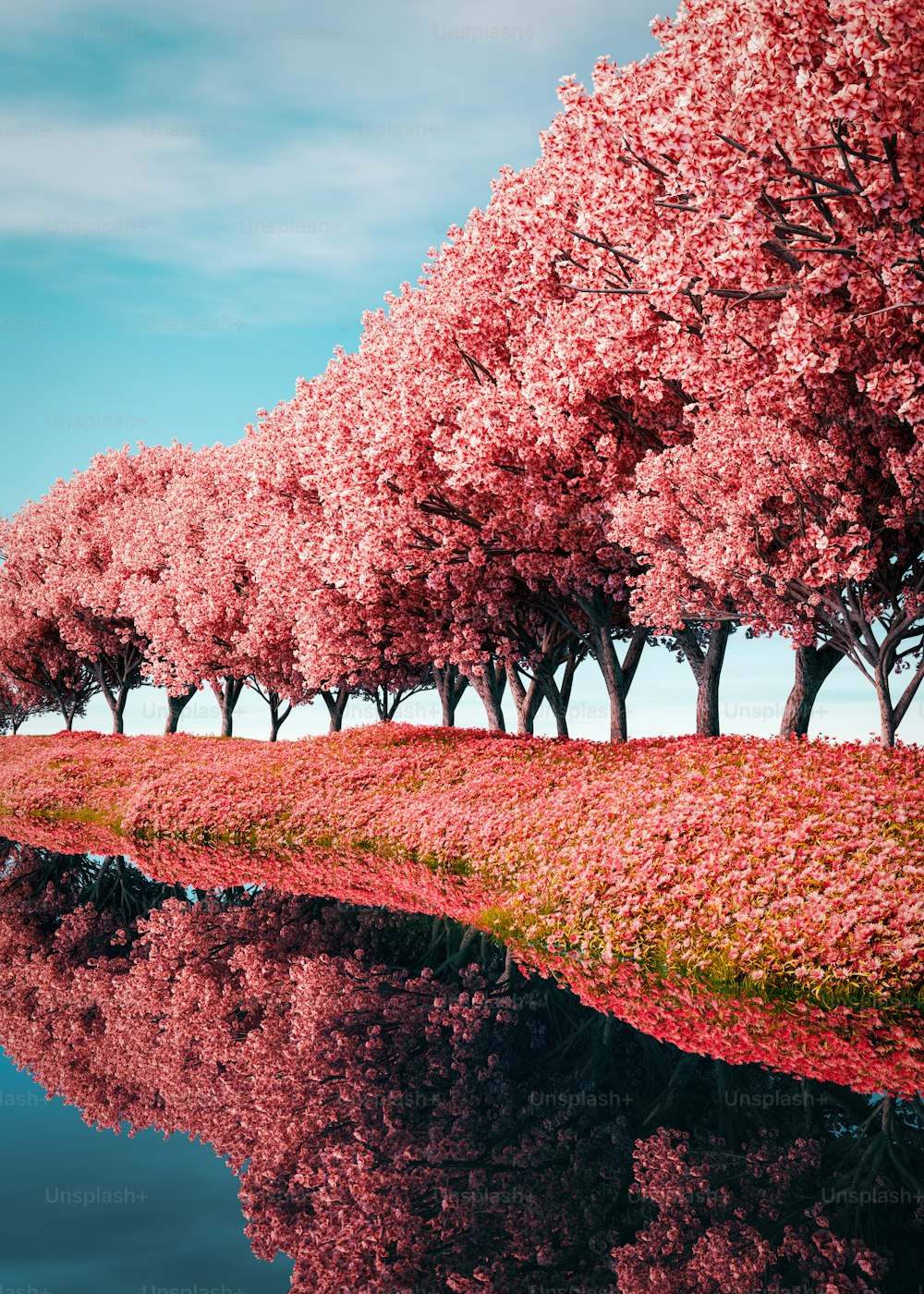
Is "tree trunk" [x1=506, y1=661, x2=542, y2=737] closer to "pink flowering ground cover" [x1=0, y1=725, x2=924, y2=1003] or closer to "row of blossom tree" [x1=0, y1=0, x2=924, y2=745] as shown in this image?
"row of blossom tree" [x1=0, y1=0, x2=924, y2=745]

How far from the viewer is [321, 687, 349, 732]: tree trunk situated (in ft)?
165

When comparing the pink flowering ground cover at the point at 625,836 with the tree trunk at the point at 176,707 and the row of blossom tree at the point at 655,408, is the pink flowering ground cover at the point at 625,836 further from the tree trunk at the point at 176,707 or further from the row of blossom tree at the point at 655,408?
the tree trunk at the point at 176,707

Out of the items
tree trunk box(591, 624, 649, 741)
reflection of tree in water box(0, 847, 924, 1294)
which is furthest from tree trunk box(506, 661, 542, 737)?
reflection of tree in water box(0, 847, 924, 1294)

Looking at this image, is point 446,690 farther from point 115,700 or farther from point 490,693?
point 115,700

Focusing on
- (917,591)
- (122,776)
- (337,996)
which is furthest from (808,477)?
(122,776)

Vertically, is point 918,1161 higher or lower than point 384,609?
lower

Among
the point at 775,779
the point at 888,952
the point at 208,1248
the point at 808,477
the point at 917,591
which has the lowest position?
the point at 208,1248

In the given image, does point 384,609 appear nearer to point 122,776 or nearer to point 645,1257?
point 122,776

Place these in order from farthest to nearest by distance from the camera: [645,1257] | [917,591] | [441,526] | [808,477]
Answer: [441,526], [917,591], [808,477], [645,1257]

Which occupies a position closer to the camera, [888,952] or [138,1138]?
[138,1138]

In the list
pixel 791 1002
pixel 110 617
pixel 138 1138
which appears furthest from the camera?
pixel 110 617

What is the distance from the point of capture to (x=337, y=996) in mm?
13242

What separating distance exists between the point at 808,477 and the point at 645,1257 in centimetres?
1660

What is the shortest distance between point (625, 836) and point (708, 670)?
12.1 metres
